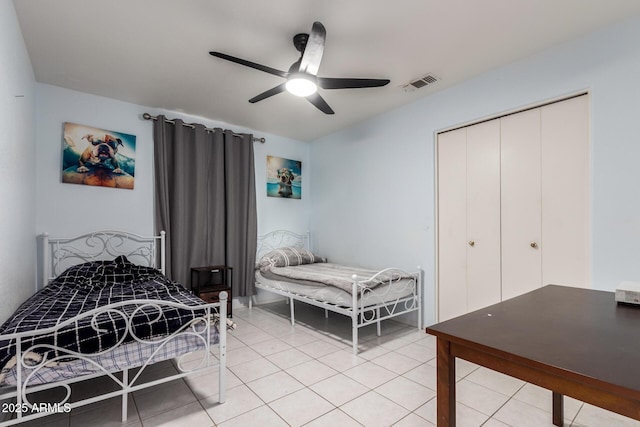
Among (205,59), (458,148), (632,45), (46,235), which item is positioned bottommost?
(46,235)

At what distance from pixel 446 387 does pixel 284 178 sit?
4.02 m

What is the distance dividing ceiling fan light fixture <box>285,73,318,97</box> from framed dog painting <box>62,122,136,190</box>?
2310 millimetres

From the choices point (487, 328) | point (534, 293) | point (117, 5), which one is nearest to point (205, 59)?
point (117, 5)

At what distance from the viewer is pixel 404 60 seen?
8.61 ft

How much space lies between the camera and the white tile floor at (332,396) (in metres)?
1.81

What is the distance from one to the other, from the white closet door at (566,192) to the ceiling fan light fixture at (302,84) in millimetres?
1957

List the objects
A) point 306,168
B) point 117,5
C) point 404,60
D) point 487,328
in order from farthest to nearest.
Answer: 1. point 306,168
2. point 404,60
3. point 117,5
4. point 487,328

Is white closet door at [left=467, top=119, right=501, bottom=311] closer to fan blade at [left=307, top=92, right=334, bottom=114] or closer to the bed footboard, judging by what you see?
fan blade at [left=307, top=92, right=334, bottom=114]

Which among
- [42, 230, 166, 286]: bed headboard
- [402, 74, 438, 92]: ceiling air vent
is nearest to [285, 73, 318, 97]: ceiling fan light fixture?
[402, 74, 438, 92]: ceiling air vent

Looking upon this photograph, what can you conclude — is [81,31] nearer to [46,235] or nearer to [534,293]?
[46,235]

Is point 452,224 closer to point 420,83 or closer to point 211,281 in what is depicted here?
point 420,83

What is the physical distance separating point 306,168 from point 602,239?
12.4 feet

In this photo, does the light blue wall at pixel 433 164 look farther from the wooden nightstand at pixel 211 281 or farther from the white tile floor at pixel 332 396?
the wooden nightstand at pixel 211 281

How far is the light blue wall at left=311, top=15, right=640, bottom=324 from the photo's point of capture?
2127 mm
